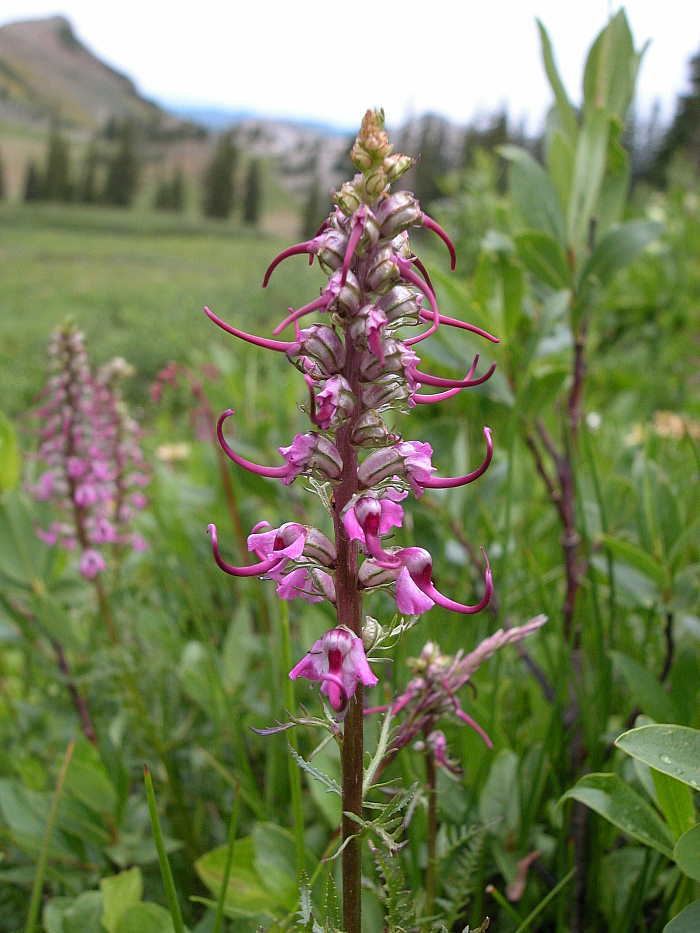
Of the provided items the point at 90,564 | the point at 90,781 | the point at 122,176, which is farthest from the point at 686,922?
the point at 122,176

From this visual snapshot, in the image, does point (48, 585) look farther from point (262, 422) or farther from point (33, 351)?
point (33, 351)

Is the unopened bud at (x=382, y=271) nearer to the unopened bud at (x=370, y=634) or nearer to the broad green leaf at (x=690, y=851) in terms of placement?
the unopened bud at (x=370, y=634)

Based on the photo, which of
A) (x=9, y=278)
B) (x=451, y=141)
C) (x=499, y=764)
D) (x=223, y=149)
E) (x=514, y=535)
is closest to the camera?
(x=499, y=764)

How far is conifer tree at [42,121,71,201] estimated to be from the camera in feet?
102

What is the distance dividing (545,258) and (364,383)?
1.06 meters

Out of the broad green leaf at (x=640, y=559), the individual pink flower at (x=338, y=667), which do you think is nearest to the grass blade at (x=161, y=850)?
the individual pink flower at (x=338, y=667)

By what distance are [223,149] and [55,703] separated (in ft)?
131

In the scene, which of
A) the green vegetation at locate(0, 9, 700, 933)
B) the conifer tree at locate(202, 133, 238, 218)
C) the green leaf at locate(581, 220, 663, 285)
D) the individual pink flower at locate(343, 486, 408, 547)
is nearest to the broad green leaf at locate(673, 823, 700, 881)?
the green vegetation at locate(0, 9, 700, 933)

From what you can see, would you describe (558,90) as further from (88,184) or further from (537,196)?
(88,184)

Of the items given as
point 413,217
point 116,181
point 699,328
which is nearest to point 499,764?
point 413,217

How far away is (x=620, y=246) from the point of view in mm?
1614

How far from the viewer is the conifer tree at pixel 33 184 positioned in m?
30.9

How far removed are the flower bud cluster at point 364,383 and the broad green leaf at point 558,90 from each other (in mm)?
1098

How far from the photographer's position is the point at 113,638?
2.11 m
